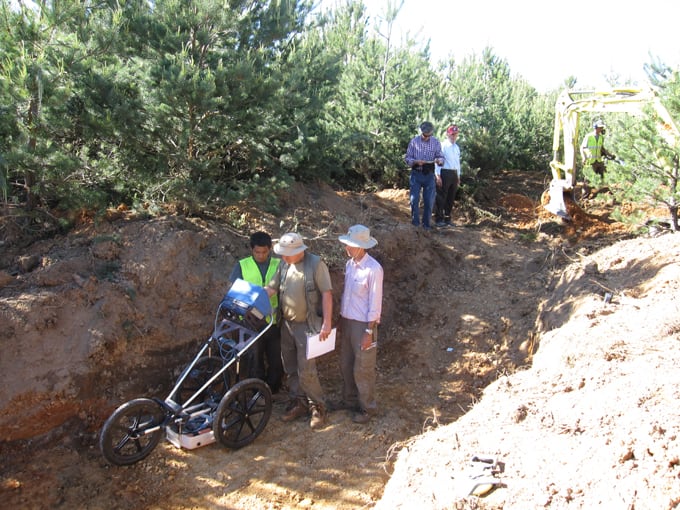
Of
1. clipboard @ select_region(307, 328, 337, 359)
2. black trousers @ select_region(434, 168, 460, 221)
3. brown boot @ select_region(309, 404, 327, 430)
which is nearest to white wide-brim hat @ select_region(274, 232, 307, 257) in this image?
clipboard @ select_region(307, 328, 337, 359)

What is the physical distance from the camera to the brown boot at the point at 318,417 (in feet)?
18.3

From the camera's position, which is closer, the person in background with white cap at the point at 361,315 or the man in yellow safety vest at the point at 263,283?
the person in background with white cap at the point at 361,315

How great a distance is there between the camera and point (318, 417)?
5.60m

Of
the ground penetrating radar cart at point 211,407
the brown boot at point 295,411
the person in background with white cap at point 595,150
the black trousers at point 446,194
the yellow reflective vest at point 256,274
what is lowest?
the brown boot at point 295,411

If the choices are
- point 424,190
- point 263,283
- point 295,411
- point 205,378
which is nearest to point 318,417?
point 295,411

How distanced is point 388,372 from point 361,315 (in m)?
A: 1.93

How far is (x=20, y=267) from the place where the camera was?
6.16 meters

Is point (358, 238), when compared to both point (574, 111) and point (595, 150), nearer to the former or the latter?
point (574, 111)

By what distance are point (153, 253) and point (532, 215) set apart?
893cm

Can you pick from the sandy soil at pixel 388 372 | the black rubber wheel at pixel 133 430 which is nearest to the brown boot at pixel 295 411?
the sandy soil at pixel 388 372

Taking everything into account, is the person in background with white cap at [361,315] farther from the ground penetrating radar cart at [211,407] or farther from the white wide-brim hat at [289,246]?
the ground penetrating radar cart at [211,407]

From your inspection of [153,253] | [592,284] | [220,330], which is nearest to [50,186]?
[153,253]

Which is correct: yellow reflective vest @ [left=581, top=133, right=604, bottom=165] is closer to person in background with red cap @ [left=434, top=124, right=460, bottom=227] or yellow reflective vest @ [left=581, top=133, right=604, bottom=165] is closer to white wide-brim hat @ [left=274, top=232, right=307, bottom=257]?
person in background with red cap @ [left=434, top=124, right=460, bottom=227]

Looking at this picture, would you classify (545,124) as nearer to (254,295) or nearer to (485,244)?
(485,244)
